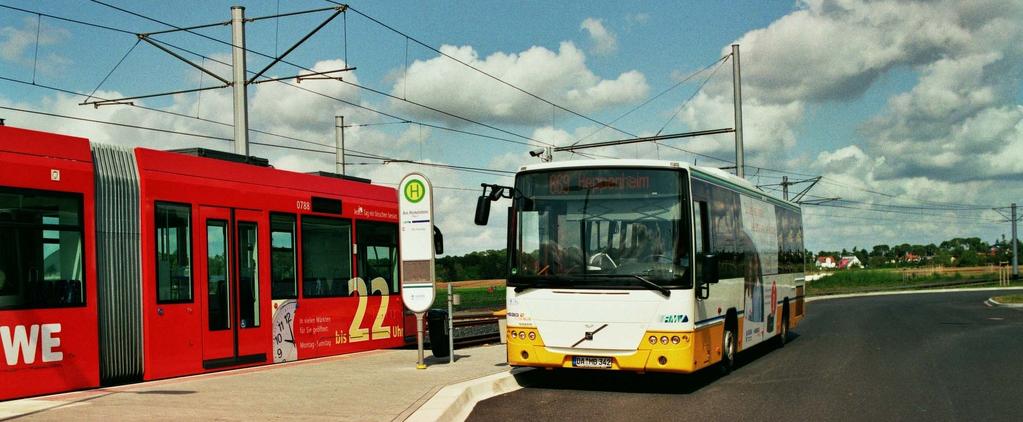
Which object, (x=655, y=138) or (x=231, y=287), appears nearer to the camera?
(x=231, y=287)

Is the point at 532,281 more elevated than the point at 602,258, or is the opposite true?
the point at 602,258

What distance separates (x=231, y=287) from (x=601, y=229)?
5521mm

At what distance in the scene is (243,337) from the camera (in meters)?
14.6

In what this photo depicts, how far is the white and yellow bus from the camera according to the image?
12250mm

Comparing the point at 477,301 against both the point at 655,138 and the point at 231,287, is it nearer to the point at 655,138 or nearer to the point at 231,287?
the point at 655,138

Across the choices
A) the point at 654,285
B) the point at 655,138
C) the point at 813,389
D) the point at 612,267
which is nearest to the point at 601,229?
the point at 612,267

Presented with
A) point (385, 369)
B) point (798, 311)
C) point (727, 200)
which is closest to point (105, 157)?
point (385, 369)

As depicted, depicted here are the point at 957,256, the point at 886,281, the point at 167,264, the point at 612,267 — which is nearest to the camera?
the point at 612,267

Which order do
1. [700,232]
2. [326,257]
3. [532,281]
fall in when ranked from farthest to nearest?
[326,257] < [700,232] < [532,281]

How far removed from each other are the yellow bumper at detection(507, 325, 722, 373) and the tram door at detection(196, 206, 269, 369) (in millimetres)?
4183

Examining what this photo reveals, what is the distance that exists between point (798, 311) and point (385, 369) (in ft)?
38.8

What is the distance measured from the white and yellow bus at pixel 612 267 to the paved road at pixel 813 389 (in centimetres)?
59

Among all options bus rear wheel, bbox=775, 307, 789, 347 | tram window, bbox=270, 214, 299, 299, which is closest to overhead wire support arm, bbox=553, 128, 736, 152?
bus rear wheel, bbox=775, 307, 789, 347

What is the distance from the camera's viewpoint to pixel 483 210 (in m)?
12.9
